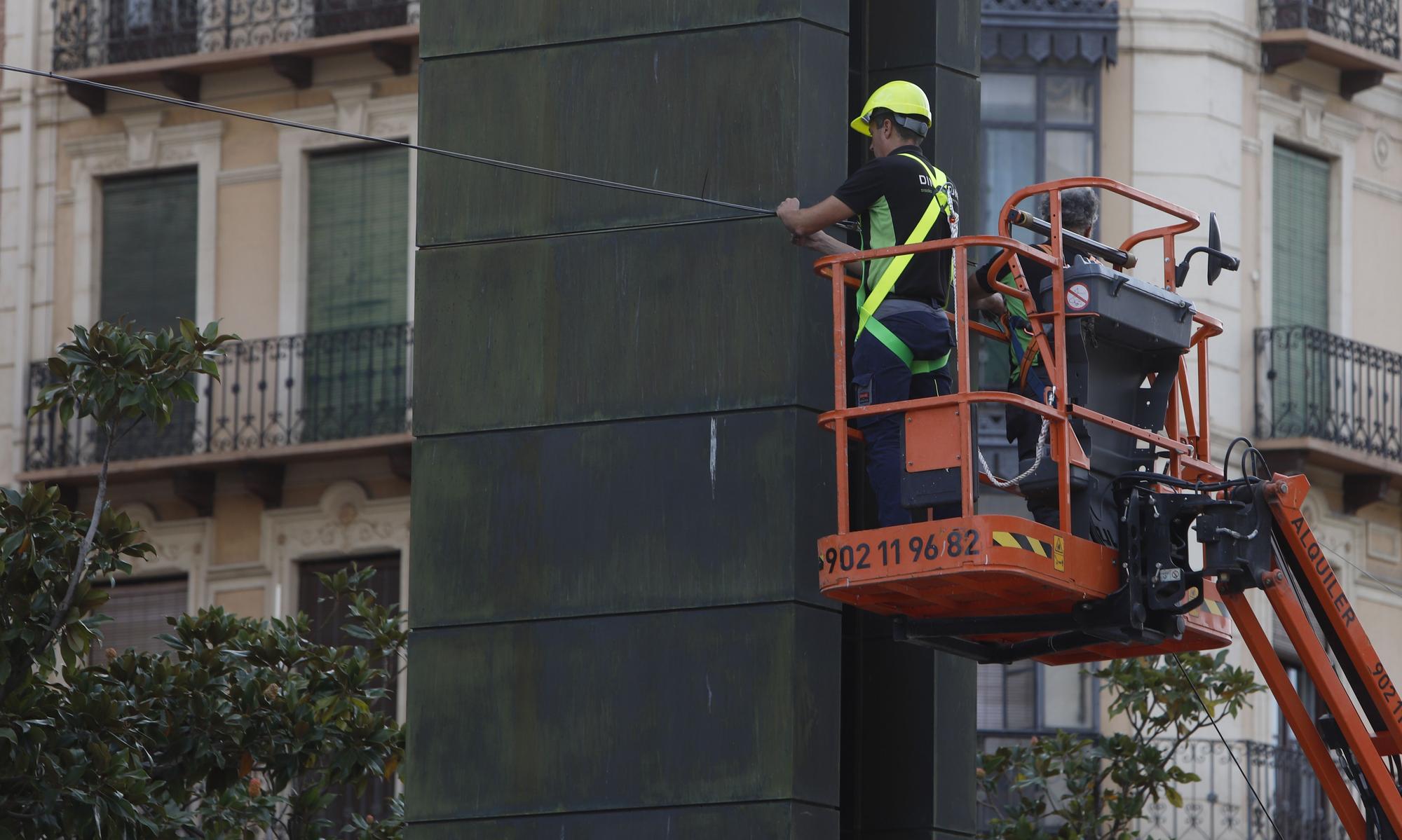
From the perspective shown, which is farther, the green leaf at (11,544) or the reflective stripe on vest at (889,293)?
the green leaf at (11,544)

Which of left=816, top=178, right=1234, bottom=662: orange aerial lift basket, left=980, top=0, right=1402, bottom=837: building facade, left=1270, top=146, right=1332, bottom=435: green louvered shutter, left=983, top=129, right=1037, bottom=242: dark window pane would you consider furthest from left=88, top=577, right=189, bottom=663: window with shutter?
left=816, top=178, right=1234, bottom=662: orange aerial lift basket

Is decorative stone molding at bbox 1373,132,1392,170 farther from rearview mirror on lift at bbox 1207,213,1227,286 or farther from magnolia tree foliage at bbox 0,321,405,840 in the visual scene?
rearview mirror on lift at bbox 1207,213,1227,286

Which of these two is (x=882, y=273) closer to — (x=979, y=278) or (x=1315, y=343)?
(x=979, y=278)

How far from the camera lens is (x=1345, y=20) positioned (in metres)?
31.7

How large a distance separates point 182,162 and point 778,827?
65.7 feet

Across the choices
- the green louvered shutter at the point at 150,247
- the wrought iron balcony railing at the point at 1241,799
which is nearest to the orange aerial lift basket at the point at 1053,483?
the wrought iron balcony railing at the point at 1241,799

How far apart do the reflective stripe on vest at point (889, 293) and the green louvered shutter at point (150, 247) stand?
767 inches

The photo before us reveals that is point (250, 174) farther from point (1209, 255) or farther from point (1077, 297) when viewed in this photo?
point (1077, 297)

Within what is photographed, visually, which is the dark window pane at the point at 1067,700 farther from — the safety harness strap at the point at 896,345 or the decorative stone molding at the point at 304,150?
the safety harness strap at the point at 896,345

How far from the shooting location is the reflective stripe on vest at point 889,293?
13.4m

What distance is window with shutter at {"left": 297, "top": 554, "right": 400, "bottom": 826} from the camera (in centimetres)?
2986

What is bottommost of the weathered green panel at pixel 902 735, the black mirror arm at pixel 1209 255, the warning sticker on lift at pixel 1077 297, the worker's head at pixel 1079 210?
A: the weathered green panel at pixel 902 735

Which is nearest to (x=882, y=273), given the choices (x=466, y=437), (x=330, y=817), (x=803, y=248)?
(x=803, y=248)

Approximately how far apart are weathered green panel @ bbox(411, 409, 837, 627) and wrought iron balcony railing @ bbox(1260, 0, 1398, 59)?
18.7m
